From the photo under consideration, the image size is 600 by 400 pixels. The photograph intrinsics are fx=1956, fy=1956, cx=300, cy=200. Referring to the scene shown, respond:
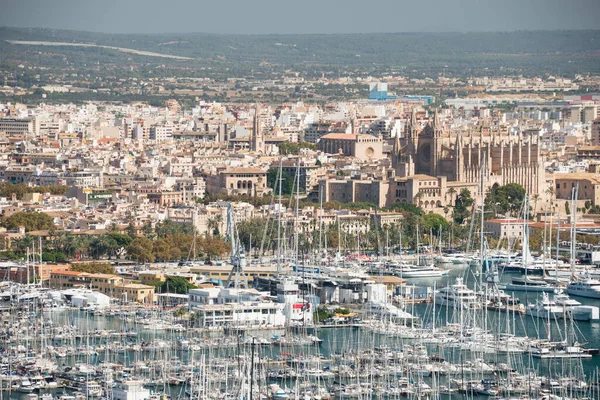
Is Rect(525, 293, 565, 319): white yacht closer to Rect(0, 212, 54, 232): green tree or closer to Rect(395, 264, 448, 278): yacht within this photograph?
Rect(395, 264, 448, 278): yacht

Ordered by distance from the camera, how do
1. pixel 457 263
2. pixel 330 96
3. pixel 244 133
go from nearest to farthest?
pixel 457 263 < pixel 244 133 < pixel 330 96

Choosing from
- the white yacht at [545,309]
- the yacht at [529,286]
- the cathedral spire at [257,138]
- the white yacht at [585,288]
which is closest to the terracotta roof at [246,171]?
the cathedral spire at [257,138]

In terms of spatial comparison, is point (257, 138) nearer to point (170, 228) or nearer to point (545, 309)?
point (170, 228)

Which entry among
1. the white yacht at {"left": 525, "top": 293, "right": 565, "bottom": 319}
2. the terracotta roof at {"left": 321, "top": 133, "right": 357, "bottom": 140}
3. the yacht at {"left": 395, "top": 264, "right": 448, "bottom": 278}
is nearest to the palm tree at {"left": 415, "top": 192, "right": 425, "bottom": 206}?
the yacht at {"left": 395, "top": 264, "right": 448, "bottom": 278}

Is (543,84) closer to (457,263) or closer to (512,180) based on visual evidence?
(512,180)

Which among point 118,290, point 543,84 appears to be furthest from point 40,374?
point 543,84

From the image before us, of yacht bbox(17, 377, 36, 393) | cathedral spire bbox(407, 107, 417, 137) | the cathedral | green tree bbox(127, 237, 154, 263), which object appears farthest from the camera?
cathedral spire bbox(407, 107, 417, 137)

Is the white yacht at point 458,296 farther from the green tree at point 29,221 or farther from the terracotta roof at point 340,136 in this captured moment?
the terracotta roof at point 340,136

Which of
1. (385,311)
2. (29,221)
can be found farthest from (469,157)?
(385,311)
